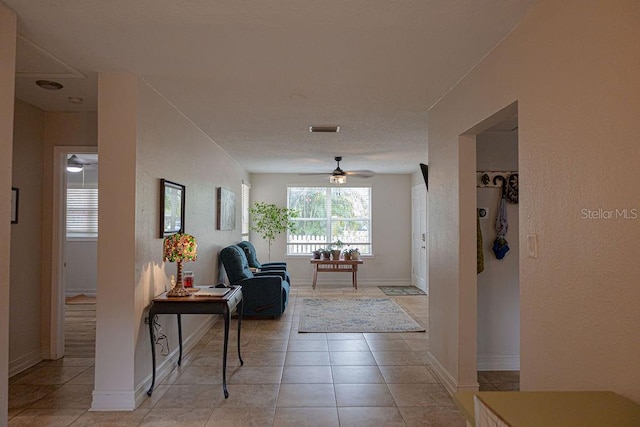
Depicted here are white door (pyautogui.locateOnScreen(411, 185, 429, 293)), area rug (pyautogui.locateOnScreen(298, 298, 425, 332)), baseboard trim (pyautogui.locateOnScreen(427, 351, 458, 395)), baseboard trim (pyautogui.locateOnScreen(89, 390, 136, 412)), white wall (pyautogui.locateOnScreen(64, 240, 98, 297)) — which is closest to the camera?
baseboard trim (pyautogui.locateOnScreen(89, 390, 136, 412))

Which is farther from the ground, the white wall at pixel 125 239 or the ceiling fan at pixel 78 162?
the ceiling fan at pixel 78 162

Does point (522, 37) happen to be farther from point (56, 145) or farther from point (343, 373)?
point (56, 145)

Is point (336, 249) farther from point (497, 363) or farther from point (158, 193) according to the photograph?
point (158, 193)

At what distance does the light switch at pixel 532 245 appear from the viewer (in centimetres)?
202

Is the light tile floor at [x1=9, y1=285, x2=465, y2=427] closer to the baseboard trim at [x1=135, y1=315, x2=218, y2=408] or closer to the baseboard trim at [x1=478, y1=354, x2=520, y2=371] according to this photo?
the baseboard trim at [x1=135, y1=315, x2=218, y2=408]

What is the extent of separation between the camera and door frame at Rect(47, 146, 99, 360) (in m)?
4.08

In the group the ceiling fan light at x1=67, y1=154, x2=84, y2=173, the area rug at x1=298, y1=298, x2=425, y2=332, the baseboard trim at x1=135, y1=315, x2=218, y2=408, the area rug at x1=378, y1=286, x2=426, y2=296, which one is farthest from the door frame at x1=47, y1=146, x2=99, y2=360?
the area rug at x1=378, y1=286, x2=426, y2=296

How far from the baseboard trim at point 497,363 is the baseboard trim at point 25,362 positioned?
4.13 metres

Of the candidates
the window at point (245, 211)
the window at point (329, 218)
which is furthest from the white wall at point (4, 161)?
the window at point (329, 218)

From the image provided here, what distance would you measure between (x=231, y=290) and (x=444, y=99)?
7.90 feet

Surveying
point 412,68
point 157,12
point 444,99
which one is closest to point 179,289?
point 157,12

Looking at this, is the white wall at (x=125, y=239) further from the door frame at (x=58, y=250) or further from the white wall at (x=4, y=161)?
the door frame at (x=58, y=250)

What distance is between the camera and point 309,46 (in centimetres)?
254

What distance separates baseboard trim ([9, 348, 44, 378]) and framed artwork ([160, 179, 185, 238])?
5.80 feet
